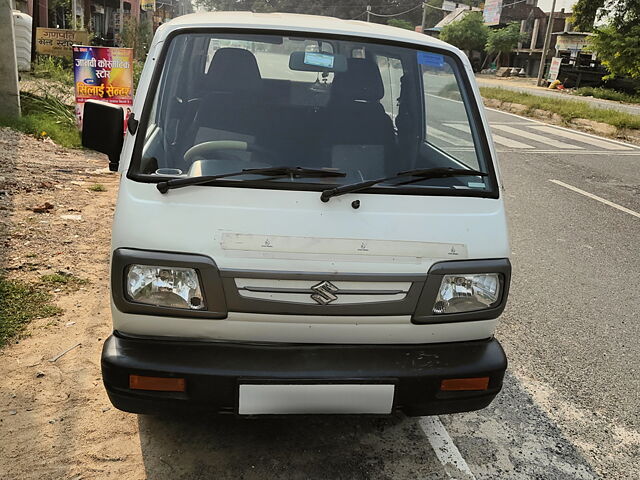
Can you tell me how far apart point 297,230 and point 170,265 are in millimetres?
490

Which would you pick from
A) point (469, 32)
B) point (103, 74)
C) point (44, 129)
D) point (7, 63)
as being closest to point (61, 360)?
point (103, 74)

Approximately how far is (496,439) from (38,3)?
71.1 feet

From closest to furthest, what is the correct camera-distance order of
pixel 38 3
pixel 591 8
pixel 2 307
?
pixel 2 307, pixel 38 3, pixel 591 8

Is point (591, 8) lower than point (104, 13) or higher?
higher

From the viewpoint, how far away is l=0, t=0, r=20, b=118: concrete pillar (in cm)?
897

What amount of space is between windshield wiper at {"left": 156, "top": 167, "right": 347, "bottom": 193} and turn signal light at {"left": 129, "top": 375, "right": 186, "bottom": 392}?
2.35ft

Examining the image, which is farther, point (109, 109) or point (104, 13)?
point (104, 13)

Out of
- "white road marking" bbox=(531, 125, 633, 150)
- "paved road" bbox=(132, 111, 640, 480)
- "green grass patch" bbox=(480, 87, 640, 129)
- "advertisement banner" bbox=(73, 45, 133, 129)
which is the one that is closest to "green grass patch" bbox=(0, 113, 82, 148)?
"advertisement banner" bbox=(73, 45, 133, 129)

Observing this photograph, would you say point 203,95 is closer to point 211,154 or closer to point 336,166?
point 211,154

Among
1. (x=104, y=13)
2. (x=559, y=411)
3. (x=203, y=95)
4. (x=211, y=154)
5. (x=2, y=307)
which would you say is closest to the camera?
(x=211, y=154)

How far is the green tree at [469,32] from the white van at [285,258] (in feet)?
178

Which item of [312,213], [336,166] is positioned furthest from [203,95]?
[312,213]

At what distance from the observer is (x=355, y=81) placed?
3.03 metres

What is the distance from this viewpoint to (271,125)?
2.81 metres
